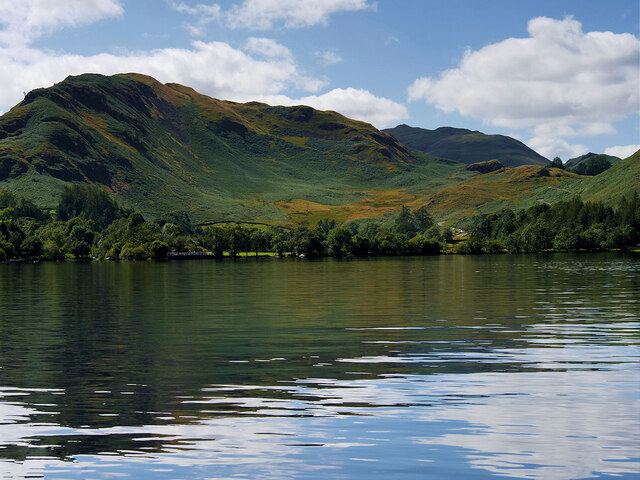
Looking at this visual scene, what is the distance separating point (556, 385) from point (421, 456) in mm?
10622

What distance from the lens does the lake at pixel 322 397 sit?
1647cm

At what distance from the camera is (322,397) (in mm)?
23188

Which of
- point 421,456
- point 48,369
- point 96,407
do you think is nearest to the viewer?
point 421,456

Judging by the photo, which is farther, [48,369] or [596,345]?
[596,345]

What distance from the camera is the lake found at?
16.5 meters

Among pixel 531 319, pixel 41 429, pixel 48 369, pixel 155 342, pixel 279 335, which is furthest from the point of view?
Result: pixel 531 319

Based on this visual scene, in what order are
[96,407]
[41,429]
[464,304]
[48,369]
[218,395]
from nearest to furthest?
[41,429], [96,407], [218,395], [48,369], [464,304]

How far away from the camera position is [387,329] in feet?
143

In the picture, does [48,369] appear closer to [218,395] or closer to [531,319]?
[218,395]

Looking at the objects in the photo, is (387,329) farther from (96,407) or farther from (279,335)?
(96,407)

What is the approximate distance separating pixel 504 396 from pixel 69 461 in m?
14.5

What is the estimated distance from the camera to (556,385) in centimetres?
2509

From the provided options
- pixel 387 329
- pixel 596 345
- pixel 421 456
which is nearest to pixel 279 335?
pixel 387 329

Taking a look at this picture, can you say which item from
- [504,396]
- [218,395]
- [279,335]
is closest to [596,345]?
[504,396]
